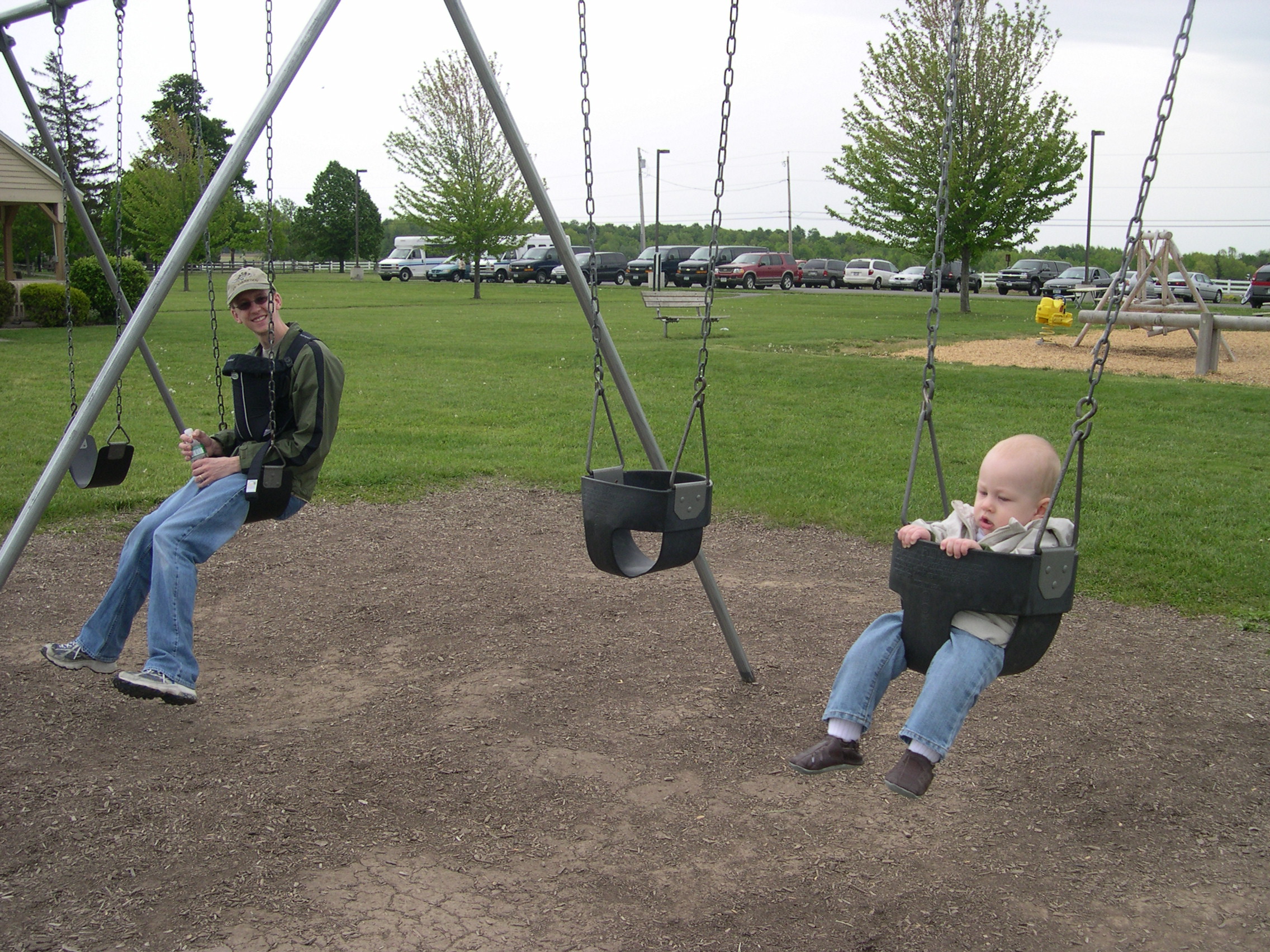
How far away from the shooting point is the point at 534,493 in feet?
25.5

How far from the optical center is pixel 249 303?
4.27m

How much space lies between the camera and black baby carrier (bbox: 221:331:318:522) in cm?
393

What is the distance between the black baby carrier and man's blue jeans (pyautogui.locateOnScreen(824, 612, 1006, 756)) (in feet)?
7.08

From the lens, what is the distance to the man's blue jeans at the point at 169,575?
378 centimetres

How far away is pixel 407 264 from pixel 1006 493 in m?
49.4

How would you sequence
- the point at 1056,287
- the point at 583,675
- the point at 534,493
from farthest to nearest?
1. the point at 1056,287
2. the point at 534,493
3. the point at 583,675

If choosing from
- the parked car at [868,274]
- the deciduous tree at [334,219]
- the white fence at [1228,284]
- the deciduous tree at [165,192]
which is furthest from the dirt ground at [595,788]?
the deciduous tree at [334,219]

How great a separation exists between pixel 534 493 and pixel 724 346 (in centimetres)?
1046

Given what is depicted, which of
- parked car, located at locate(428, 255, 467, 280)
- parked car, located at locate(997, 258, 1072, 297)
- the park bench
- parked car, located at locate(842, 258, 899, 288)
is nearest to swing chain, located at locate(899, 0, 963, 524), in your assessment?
the park bench

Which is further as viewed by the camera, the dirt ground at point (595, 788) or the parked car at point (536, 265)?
the parked car at point (536, 265)

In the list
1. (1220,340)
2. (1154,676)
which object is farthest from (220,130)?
(1154,676)

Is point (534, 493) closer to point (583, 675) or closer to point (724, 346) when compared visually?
point (583, 675)

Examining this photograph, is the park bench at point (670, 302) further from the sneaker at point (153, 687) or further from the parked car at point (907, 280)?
the parked car at point (907, 280)

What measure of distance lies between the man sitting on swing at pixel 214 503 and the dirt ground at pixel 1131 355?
12636 millimetres
